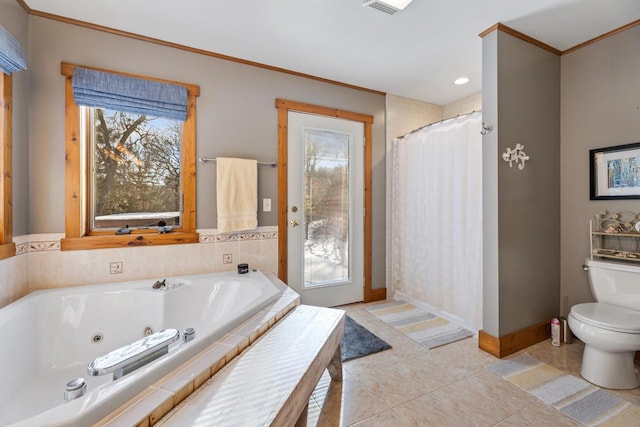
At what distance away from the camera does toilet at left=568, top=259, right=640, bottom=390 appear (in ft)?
5.34

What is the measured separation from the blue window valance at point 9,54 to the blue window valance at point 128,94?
0.35 metres

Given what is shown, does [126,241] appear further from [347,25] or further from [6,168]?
[347,25]

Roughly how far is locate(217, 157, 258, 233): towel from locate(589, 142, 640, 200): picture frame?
2.74 metres

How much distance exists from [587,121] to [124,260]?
3772 millimetres

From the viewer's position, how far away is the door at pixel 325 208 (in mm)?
2744

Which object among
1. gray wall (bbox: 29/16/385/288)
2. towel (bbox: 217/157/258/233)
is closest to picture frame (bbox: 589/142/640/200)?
gray wall (bbox: 29/16/385/288)

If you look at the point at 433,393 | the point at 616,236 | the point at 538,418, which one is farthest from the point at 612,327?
the point at 433,393

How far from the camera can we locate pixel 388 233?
325 centimetres

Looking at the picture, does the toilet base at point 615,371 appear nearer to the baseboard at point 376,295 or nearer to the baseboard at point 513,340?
the baseboard at point 513,340

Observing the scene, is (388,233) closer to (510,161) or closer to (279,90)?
(510,161)

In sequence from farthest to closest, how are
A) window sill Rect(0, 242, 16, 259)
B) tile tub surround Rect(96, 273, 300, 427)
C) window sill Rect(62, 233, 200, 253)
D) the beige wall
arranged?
the beige wall, window sill Rect(62, 233, 200, 253), window sill Rect(0, 242, 16, 259), tile tub surround Rect(96, 273, 300, 427)

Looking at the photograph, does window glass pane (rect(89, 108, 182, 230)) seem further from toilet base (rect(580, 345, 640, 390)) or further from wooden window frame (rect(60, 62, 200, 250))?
toilet base (rect(580, 345, 640, 390))

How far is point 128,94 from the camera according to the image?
2.05m

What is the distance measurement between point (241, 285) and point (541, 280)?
7.87 ft
